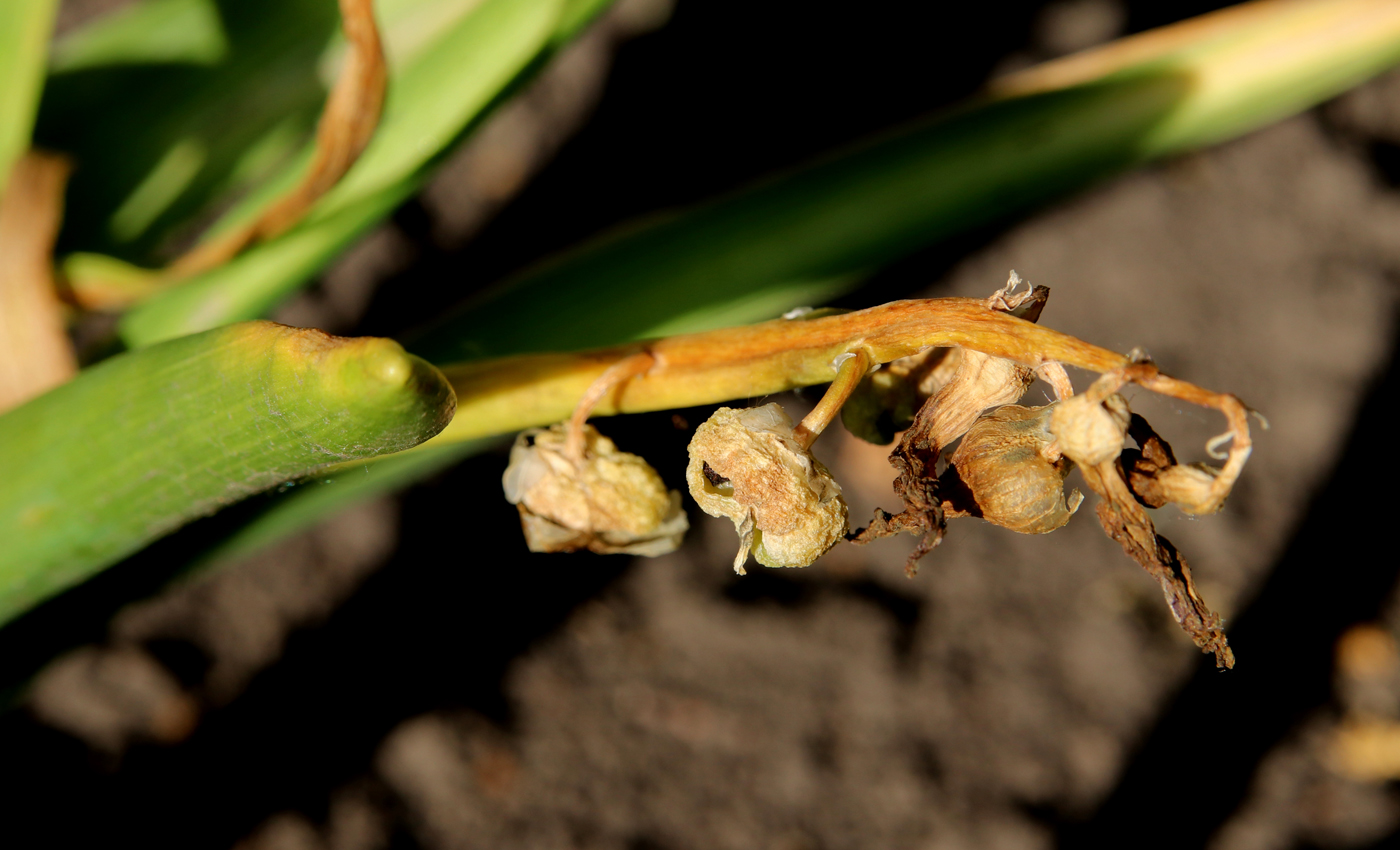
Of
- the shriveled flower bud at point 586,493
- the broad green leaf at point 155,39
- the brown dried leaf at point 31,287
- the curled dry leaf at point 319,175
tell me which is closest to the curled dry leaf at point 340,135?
the curled dry leaf at point 319,175

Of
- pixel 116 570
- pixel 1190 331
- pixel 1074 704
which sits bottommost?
pixel 1074 704

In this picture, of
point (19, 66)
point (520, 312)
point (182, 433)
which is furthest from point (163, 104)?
point (182, 433)

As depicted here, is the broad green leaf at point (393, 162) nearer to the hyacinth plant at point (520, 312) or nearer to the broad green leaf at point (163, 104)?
the hyacinth plant at point (520, 312)

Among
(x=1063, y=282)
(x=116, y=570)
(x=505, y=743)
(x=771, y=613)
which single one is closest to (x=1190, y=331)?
(x=1063, y=282)

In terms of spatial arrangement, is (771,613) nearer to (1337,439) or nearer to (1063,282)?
(1063,282)

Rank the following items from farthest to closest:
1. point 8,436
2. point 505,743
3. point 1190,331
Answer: point 1190,331 < point 505,743 < point 8,436

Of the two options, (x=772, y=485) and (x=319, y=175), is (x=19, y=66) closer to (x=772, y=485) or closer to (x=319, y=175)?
(x=319, y=175)
